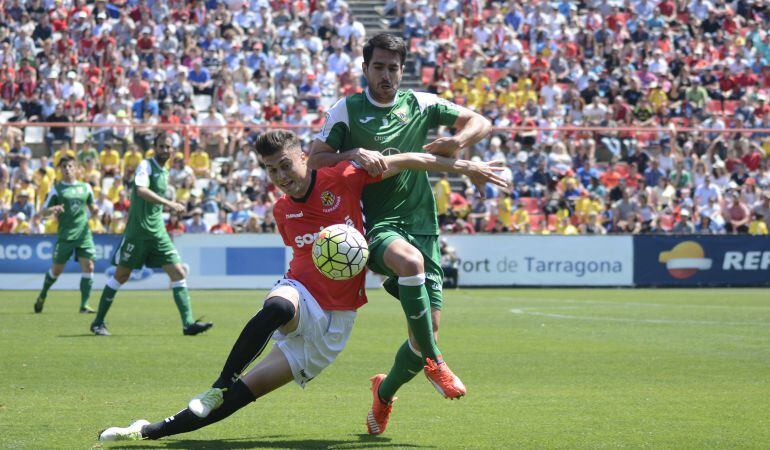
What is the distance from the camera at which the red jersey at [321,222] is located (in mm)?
6699

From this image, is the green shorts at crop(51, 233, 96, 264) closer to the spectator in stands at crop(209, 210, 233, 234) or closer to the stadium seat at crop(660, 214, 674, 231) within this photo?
the spectator in stands at crop(209, 210, 233, 234)

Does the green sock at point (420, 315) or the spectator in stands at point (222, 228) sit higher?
the green sock at point (420, 315)

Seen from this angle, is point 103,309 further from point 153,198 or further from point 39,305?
point 39,305

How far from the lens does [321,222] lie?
22.3 feet

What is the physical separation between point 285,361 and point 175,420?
71 centimetres

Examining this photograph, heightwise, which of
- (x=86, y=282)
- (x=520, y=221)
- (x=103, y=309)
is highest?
(x=103, y=309)

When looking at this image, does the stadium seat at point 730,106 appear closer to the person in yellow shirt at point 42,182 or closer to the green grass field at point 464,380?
the green grass field at point 464,380

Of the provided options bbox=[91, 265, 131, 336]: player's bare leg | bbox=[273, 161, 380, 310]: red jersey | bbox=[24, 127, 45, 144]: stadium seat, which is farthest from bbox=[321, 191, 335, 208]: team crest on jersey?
bbox=[24, 127, 45, 144]: stadium seat

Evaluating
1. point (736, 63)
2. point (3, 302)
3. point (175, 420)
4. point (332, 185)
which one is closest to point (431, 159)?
point (332, 185)

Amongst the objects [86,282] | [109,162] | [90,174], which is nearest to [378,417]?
[86,282]

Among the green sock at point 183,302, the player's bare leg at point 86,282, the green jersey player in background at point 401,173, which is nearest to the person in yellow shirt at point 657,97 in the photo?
the player's bare leg at point 86,282

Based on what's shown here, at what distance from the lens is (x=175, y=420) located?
6414 mm

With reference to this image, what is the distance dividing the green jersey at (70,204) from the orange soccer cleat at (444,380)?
1230cm

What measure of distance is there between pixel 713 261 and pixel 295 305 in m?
21.4
